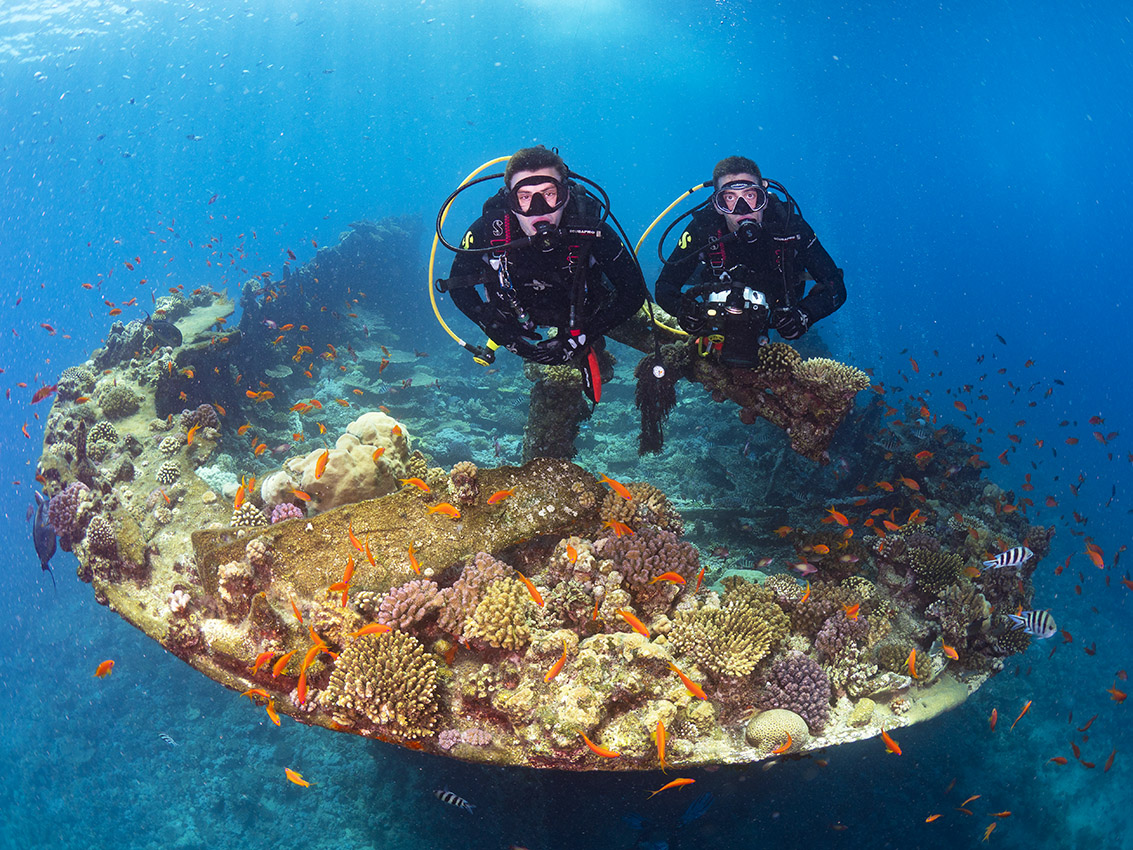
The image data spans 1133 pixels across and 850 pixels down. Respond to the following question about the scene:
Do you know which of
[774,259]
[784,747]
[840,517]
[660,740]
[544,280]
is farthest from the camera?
[840,517]

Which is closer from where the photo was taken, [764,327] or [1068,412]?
[764,327]

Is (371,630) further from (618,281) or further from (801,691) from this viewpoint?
(618,281)

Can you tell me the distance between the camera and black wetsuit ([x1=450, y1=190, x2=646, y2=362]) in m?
4.34

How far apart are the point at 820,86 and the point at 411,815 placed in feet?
300

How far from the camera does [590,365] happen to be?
15.7ft

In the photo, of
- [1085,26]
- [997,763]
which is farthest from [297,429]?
[1085,26]

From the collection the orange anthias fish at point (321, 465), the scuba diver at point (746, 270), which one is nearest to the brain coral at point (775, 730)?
the scuba diver at point (746, 270)

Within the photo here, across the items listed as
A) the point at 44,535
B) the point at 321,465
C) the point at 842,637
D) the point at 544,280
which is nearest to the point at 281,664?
the point at 321,465

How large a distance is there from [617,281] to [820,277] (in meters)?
2.30

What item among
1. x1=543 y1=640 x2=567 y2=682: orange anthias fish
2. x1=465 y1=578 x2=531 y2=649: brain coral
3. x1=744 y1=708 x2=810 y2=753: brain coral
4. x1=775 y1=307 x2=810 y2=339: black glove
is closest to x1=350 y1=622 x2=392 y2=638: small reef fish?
x1=465 y1=578 x2=531 y2=649: brain coral

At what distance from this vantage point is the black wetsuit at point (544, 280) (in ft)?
14.2

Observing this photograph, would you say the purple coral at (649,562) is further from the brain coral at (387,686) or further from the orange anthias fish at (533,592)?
the brain coral at (387,686)

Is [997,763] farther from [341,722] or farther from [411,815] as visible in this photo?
[341,722]

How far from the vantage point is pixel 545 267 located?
4.34m
